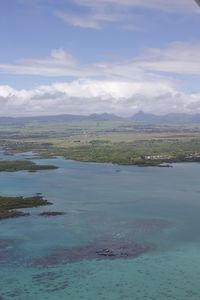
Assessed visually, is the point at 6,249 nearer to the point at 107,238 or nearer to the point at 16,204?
the point at 107,238

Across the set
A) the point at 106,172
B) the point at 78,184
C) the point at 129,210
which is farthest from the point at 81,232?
the point at 106,172

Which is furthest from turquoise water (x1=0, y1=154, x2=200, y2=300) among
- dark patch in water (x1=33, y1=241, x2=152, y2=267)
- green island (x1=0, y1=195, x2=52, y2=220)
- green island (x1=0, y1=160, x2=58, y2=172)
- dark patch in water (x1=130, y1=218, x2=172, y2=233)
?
green island (x1=0, y1=160, x2=58, y2=172)

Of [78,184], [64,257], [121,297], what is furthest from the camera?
[78,184]

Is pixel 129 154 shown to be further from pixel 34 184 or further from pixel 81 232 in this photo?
pixel 81 232

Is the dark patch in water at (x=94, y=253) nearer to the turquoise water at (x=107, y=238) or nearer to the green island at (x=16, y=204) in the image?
the turquoise water at (x=107, y=238)

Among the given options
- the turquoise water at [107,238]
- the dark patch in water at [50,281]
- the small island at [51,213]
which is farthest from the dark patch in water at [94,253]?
the small island at [51,213]

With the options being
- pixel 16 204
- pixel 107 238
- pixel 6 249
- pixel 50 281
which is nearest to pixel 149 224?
pixel 107 238

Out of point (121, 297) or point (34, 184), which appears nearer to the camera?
point (121, 297)
